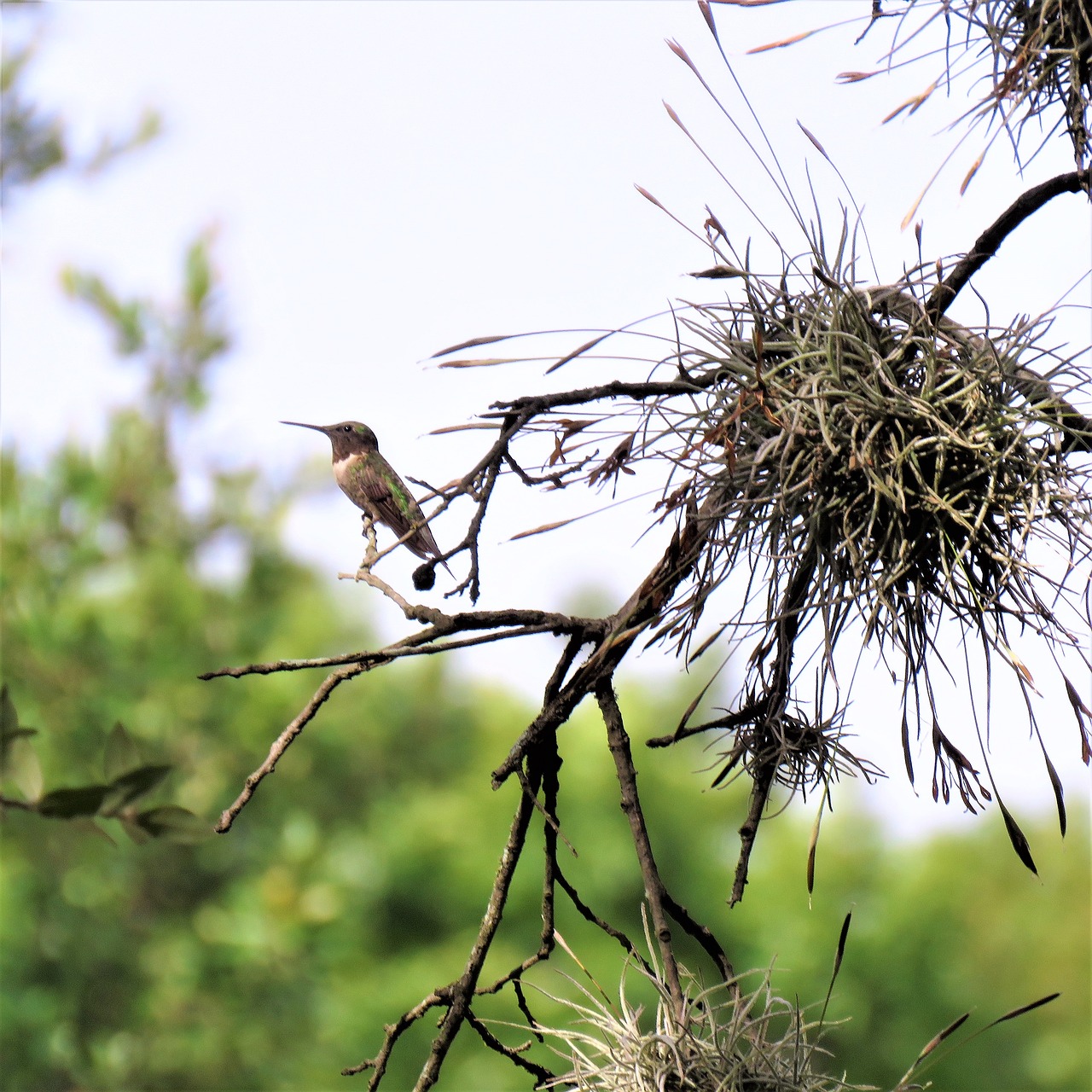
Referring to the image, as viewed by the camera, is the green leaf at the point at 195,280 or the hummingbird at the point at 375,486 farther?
the green leaf at the point at 195,280

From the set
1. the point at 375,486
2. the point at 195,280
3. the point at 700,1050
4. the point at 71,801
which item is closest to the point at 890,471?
the point at 700,1050

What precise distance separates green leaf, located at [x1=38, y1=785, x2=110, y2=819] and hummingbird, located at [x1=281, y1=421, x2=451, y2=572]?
1.42 m

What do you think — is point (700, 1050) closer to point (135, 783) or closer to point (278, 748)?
point (278, 748)

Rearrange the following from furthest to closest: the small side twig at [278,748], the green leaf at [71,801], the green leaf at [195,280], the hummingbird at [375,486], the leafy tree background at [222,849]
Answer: the green leaf at [195,280], the leafy tree background at [222,849], the hummingbird at [375,486], the small side twig at [278,748], the green leaf at [71,801]

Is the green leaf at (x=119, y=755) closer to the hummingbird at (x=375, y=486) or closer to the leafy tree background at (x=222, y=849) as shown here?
the hummingbird at (x=375, y=486)

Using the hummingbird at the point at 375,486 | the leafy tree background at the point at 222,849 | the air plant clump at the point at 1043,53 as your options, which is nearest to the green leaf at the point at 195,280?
the leafy tree background at the point at 222,849

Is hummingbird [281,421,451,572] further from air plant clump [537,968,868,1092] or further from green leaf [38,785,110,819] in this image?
green leaf [38,785,110,819]

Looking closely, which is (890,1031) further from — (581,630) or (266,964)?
(581,630)

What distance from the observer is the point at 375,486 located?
99.1 inches

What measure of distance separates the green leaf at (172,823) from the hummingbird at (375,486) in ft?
4.38

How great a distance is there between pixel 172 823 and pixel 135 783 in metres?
0.05

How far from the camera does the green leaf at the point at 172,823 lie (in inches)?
36.2

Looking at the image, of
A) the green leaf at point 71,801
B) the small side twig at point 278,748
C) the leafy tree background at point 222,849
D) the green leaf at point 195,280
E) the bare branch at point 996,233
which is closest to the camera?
the green leaf at point 71,801

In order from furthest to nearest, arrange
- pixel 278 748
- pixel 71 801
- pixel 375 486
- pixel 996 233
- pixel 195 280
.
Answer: pixel 195 280, pixel 375 486, pixel 996 233, pixel 278 748, pixel 71 801
